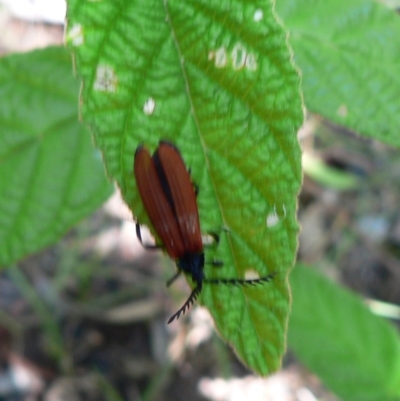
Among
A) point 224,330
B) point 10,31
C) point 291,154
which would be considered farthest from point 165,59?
point 10,31

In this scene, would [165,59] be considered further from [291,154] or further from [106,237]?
[106,237]

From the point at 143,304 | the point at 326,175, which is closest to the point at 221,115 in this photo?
the point at 143,304

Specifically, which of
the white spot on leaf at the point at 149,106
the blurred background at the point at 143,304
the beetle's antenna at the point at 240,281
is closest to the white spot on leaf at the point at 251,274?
the beetle's antenna at the point at 240,281

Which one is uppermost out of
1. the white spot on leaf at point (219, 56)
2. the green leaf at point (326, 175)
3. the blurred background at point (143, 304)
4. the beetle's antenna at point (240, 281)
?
the white spot on leaf at point (219, 56)

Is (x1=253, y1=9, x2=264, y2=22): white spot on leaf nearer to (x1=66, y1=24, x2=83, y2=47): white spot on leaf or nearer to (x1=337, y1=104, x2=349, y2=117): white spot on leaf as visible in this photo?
(x1=66, y1=24, x2=83, y2=47): white spot on leaf

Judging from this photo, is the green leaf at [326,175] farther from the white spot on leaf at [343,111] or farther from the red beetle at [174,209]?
the white spot on leaf at [343,111]
